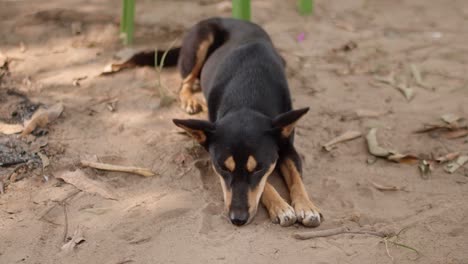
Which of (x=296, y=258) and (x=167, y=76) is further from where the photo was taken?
(x=167, y=76)

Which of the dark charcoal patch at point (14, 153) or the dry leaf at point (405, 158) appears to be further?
the dry leaf at point (405, 158)

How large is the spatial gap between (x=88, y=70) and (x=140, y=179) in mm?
1935

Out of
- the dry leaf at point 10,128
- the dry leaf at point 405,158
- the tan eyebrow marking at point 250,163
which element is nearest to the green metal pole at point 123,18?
the dry leaf at point 10,128

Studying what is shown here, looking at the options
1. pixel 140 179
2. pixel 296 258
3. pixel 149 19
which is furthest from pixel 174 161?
pixel 149 19

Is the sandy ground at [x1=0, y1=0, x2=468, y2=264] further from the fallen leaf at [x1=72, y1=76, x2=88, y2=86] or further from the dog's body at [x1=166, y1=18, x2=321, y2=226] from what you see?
the dog's body at [x1=166, y1=18, x2=321, y2=226]

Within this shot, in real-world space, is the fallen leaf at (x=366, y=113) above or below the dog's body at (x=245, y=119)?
below

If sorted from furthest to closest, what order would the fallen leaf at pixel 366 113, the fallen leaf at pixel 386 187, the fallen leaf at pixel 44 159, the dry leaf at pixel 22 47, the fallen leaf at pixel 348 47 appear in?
the fallen leaf at pixel 348 47 → the dry leaf at pixel 22 47 → the fallen leaf at pixel 366 113 → the fallen leaf at pixel 44 159 → the fallen leaf at pixel 386 187

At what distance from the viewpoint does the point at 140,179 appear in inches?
185

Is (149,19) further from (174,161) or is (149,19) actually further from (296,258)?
(296,258)

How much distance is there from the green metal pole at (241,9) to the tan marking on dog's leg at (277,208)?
2391 mm

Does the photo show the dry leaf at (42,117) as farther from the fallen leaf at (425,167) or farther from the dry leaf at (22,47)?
the fallen leaf at (425,167)

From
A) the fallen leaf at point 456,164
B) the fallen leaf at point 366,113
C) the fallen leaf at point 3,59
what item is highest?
the fallen leaf at point 3,59

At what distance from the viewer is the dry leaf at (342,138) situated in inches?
204

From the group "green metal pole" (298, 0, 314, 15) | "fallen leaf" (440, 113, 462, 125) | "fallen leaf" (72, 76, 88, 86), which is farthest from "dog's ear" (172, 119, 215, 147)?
"green metal pole" (298, 0, 314, 15)
